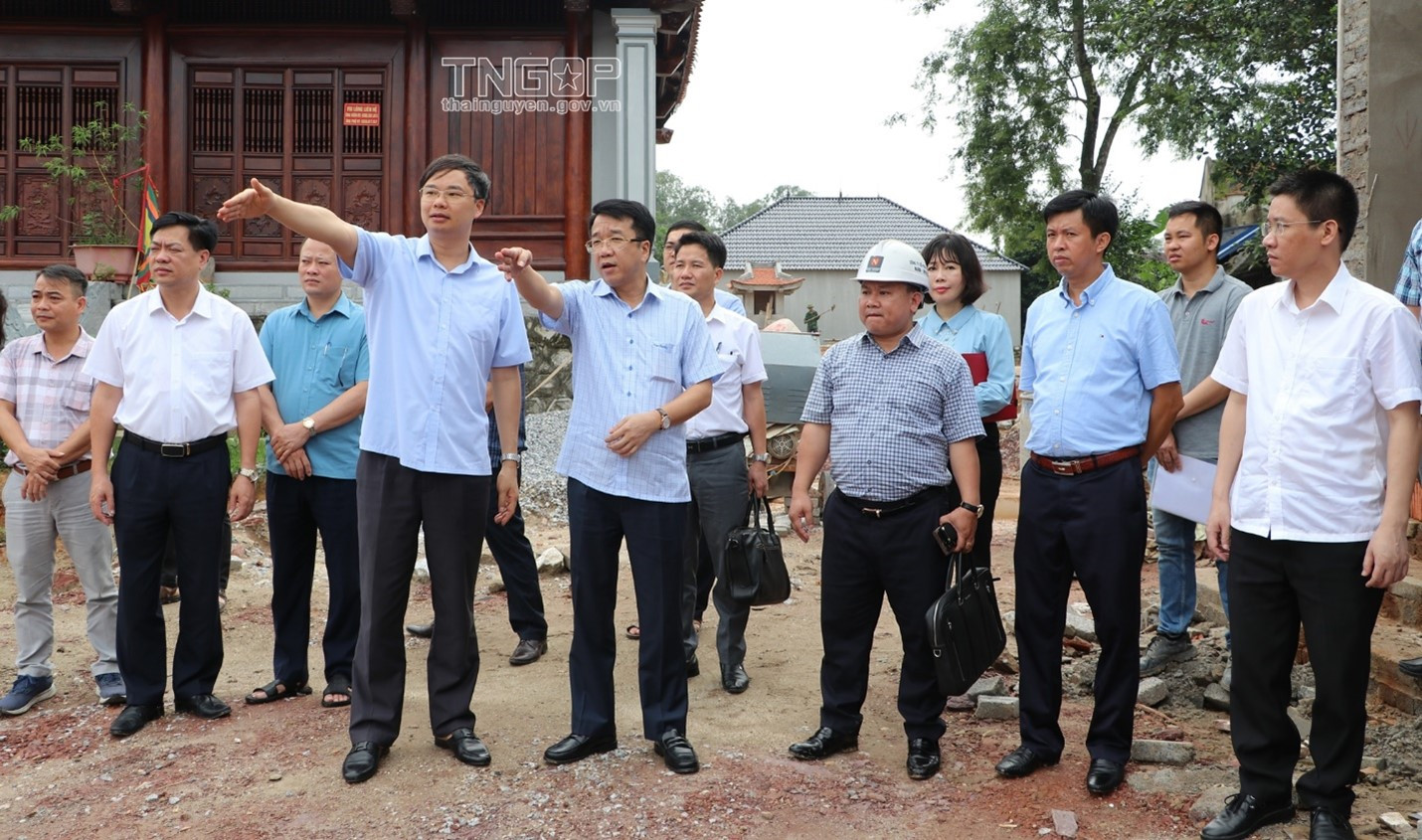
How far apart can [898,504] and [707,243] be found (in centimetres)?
183

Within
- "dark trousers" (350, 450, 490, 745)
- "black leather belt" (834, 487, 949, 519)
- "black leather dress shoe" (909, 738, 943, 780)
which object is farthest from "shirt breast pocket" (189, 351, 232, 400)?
"black leather dress shoe" (909, 738, 943, 780)

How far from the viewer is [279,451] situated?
505cm

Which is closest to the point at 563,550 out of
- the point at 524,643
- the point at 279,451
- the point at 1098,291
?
the point at 524,643

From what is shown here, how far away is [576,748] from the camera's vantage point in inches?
170

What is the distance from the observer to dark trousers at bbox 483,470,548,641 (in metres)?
5.95

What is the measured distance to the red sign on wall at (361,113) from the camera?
12.7 m

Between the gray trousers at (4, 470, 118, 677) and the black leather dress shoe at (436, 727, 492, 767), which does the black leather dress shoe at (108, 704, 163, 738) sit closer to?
the gray trousers at (4, 470, 118, 677)

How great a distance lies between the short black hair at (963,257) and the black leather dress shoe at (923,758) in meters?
2.04

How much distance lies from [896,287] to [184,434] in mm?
2909

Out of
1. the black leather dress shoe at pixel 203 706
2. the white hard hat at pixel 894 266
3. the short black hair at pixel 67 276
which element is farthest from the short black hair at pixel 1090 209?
the short black hair at pixel 67 276

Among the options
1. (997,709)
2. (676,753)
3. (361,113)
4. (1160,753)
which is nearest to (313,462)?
(676,753)

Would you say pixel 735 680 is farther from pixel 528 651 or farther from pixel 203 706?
pixel 203 706

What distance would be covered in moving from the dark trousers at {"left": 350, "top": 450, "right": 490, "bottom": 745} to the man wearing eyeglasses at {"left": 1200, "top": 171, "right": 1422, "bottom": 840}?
8.63ft

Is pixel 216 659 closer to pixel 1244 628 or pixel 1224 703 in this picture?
pixel 1244 628
